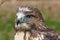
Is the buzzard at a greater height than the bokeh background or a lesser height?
greater

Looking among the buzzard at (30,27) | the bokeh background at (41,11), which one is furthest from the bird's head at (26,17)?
the bokeh background at (41,11)

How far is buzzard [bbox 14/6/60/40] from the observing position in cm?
794

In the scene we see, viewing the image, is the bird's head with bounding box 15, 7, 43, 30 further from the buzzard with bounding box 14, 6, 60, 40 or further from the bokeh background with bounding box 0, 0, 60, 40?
the bokeh background with bounding box 0, 0, 60, 40

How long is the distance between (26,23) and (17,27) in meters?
0.18

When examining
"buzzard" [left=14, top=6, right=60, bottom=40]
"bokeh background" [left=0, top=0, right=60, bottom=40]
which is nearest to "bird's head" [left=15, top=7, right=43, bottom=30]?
"buzzard" [left=14, top=6, right=60, bottom=40]

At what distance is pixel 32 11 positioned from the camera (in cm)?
820

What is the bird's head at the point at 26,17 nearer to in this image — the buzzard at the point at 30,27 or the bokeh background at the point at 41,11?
the buzzard at the point at 30,27

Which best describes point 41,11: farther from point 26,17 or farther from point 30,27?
point 30,27

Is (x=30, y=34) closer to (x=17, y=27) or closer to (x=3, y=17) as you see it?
(x=17, y=27)

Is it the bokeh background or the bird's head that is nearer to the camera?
the bird's head

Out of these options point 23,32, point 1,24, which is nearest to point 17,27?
point 23,32

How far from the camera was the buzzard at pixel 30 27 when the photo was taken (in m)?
7.94

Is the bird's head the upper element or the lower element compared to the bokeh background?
upper

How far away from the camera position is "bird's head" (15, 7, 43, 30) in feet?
26.3
